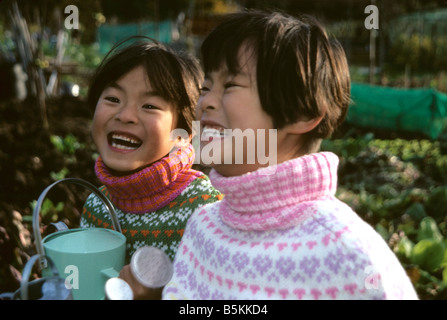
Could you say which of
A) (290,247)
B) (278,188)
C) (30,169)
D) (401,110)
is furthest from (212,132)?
(401,110)

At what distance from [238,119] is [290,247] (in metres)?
0.33

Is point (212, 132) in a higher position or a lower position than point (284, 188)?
higher

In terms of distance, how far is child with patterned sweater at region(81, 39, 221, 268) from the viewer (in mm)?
1670

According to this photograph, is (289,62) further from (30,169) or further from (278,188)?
(30,169)

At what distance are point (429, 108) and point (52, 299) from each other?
19.1ft

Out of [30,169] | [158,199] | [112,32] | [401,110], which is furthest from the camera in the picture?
[112,32]

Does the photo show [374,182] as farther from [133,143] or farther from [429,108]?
[133,143]

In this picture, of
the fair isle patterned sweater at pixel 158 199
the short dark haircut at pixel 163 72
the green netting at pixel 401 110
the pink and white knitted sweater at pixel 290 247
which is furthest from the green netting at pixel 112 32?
the pink and white knitted sweater at pixel 290 247

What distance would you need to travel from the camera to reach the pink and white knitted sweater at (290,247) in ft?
3.58

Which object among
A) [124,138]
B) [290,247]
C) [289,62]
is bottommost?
[290,247]

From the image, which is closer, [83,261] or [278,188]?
[278,188]

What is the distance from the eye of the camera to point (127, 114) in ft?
5.36

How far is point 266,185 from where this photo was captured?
3.97 ft

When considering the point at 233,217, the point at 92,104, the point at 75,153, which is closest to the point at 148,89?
the point at 92,104
